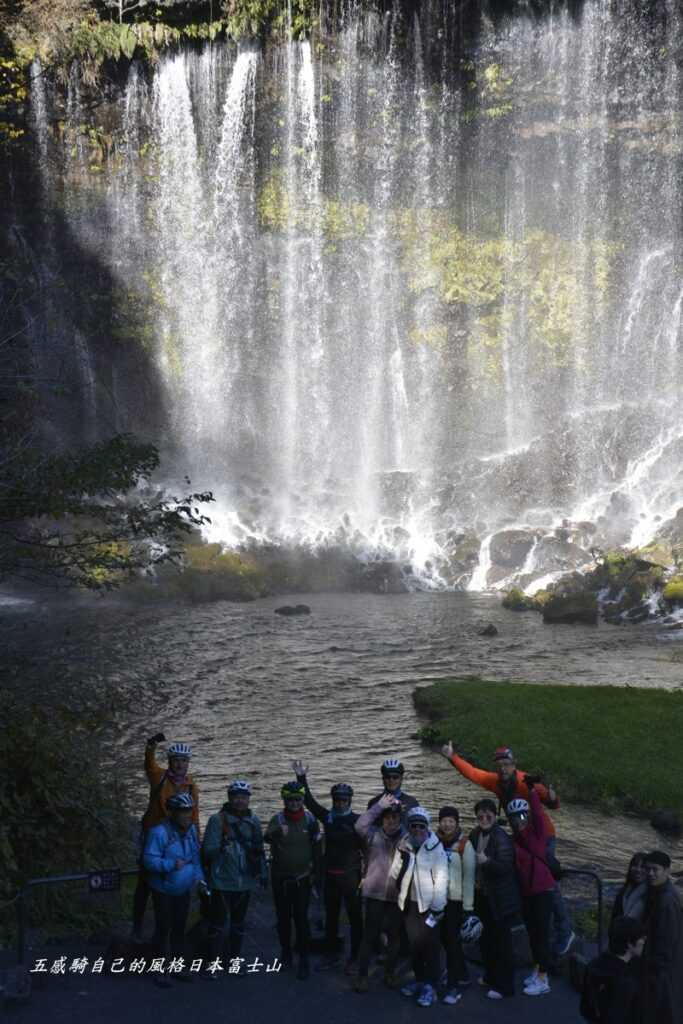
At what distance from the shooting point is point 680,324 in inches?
2926

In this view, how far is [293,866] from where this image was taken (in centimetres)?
1163

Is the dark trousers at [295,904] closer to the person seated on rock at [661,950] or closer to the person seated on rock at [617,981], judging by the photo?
the person seated on rock at [661,950]

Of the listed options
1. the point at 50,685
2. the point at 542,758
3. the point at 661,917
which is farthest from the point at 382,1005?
the point at 50,685

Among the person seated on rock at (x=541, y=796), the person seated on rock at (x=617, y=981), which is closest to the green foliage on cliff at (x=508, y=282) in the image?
the person seated on rock at (x=541, y=796)

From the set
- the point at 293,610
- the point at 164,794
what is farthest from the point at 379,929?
the point at 293,610

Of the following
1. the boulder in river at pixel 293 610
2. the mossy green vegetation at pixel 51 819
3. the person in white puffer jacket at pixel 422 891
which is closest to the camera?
the person in white puffer jacket at pixel 422 891

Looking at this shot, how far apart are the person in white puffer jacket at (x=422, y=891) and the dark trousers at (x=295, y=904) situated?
3.42ft

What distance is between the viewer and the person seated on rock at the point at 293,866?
1165cm

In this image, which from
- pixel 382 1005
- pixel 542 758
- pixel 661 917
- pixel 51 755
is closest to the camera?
pixel 661 917

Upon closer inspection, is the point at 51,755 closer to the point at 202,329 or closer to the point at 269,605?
the point at 269,605

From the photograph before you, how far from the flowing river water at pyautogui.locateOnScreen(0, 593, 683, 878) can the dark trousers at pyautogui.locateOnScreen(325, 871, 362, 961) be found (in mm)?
4630

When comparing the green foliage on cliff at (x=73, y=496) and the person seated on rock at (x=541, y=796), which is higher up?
the green foliage on cliff at (x=73, y=496)

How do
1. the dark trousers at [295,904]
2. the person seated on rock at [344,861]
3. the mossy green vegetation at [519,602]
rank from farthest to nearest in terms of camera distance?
the mossy green vegetation at [519,602] < the person seated on rock at [344,861] < the dark trousers at [295,904]

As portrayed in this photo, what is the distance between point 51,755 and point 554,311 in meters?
65.3
